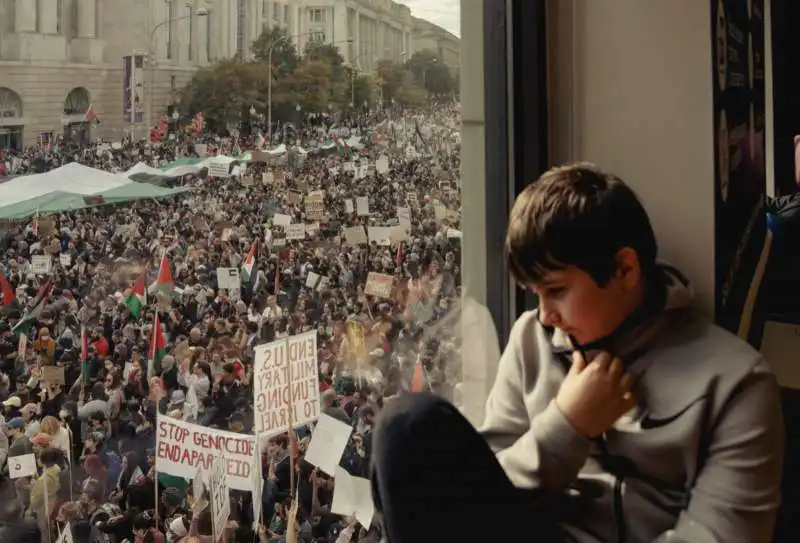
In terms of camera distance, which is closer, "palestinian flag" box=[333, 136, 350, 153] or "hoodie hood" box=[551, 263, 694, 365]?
"hoodie hood" box=[551, 263, 694, 365]

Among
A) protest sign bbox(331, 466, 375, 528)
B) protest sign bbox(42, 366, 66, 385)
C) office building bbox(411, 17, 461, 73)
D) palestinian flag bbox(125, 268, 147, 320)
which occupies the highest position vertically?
office building bbox(411, 17, 461, 73)

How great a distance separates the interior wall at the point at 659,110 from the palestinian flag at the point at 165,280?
2.41ft

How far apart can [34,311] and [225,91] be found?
17.1 inches

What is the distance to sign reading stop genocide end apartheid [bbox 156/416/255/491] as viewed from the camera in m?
1.19

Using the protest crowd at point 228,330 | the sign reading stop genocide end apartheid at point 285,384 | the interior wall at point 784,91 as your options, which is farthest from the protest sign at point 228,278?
the interior wall at point 784,91

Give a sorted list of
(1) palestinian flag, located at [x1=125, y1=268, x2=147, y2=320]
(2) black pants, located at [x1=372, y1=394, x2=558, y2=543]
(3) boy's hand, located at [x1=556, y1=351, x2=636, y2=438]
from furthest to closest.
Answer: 1. (1) palestinian flag, located at [x1=125, y1=268, x2=147, y2=320]
2. (3) boy's hand, located at [x1=556, y1=351, x2=636, y2=438]
3. (2) black pants, located at [x1=372, y1=394, x2=558, y2=543]

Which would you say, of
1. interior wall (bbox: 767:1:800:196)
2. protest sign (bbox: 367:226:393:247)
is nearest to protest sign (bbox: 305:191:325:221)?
protest sign (bbox: 367:226:393:247)

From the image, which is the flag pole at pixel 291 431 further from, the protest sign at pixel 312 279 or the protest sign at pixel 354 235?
the protest sign at pixel 354 235

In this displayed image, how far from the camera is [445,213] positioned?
5.00 ft

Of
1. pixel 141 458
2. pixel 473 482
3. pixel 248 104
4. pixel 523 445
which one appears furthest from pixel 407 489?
pixel 248 104

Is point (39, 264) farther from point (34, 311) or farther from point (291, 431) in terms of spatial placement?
point (291, 431)

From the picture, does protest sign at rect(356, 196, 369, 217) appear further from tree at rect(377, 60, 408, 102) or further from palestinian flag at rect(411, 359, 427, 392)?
palestinian flag at rect(411, 359, 427, 392)

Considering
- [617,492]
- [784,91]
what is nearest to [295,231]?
[617,492]

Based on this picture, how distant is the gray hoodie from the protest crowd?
0.36m
